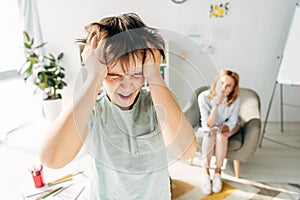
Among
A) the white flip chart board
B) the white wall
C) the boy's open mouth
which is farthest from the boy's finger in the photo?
the white flip chart board

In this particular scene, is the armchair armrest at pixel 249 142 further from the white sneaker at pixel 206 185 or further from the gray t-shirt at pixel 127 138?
the gray t-shirt at pixel 127 138

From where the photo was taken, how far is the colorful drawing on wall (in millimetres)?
2631

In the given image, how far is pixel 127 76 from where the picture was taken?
398 millimetres

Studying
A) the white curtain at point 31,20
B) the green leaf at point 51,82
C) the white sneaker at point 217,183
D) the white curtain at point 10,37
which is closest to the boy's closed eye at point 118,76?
the white sneaker at point 217,183

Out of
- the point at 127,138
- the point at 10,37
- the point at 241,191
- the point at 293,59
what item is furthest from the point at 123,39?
the point at 10,37

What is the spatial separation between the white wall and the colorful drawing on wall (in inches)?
1.7

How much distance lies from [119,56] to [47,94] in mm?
2720

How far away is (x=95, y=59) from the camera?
37cm

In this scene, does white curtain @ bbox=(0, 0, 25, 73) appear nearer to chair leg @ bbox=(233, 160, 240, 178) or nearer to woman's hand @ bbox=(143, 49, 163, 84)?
chair leg @ bbox=(233, 160, 240, 178)

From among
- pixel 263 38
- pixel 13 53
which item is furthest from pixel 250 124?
pixel 13 53

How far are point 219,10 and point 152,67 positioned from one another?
2546 millimetres

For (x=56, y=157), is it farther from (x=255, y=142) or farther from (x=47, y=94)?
(x=47, y=94)

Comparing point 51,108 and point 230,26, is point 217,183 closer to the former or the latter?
point 230,26

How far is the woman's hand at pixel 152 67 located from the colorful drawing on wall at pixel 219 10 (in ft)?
8.24
